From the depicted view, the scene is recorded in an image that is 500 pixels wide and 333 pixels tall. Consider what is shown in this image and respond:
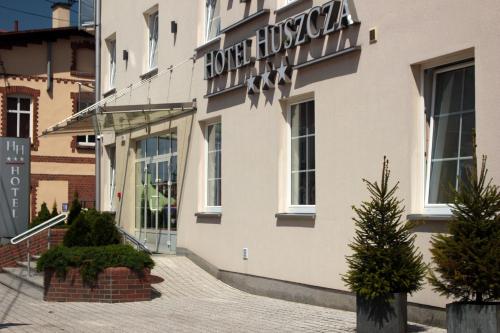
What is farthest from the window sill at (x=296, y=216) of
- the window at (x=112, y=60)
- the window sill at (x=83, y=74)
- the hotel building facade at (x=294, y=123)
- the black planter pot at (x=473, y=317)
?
the window sill at (x=83, y=74)

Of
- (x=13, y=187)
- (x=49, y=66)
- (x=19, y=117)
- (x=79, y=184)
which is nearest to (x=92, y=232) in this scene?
(x=13, y=187)

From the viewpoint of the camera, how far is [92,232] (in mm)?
13633

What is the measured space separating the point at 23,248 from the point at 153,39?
6246 mm

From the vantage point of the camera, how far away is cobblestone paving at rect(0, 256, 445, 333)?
10.0m

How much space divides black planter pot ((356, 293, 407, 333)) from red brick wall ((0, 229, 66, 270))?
1036cm

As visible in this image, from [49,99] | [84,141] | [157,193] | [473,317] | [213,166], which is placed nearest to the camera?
[473,317]

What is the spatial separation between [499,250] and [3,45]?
26.1 metres

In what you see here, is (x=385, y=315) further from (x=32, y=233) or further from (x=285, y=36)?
(x=32, y=233)

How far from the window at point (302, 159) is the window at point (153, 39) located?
7.35 m

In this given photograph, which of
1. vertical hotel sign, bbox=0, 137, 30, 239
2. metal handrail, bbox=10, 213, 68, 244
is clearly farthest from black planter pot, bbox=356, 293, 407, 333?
vertical hotel sign, bbox=0, 137, 30, 239

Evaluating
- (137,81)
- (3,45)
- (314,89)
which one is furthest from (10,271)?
(3,45)

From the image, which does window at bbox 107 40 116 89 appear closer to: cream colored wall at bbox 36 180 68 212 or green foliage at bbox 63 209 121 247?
cream colored wall at bbox 36 180 68 212

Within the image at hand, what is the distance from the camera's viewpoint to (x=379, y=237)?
8.63 meters

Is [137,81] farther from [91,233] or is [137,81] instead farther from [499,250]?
[499,250]
